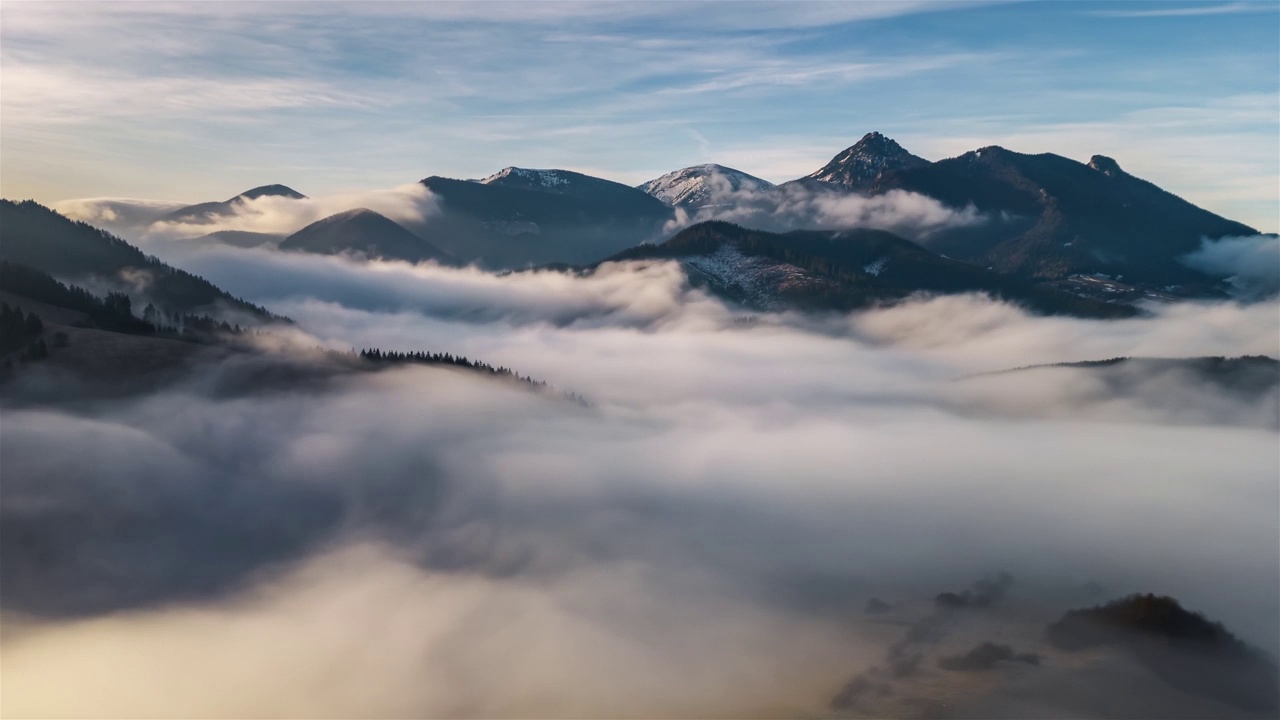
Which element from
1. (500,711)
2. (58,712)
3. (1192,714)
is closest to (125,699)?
(58,712)

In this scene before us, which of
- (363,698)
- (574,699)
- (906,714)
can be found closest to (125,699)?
(363,698)

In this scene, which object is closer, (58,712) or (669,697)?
(58,712)

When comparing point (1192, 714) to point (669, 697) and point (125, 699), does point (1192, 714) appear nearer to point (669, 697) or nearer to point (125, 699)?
point (669, 697)

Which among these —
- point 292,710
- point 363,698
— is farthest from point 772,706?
point 292,710

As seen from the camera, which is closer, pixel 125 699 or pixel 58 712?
pixel 58 712

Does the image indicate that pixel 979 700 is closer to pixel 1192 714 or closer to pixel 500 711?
pixel 1192 714

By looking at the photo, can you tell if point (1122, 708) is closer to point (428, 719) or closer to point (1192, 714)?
point (1192, 714)

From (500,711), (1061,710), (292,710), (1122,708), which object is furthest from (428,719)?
(1122,708)
